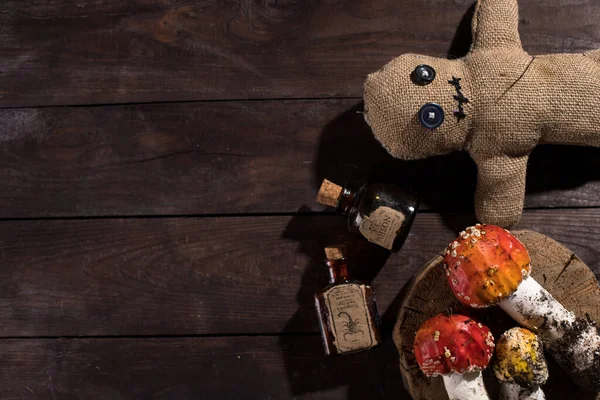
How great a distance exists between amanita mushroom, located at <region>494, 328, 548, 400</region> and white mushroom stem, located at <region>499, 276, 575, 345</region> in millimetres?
23

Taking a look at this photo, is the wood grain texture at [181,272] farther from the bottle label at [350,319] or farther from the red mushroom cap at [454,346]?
the red mushroom cap at [454,346]

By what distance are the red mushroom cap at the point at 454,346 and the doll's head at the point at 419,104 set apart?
0.82ft

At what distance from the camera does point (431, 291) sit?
2.77ft

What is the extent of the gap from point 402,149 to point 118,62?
0.53 meters

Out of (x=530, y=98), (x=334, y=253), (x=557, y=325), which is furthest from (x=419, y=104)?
(x=557, y=325)

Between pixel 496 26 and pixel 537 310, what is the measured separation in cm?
41

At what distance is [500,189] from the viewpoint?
842 mm

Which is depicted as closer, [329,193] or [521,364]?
[521,364]

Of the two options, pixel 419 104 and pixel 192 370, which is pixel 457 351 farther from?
pixel 192 370

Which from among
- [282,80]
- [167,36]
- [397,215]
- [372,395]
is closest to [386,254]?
[397,215]

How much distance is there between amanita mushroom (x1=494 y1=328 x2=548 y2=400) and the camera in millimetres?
748

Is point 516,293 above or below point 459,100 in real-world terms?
below

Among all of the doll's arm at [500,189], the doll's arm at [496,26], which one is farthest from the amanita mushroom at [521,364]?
the doll's arm at [496,26]

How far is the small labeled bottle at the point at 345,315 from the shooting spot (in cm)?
87
